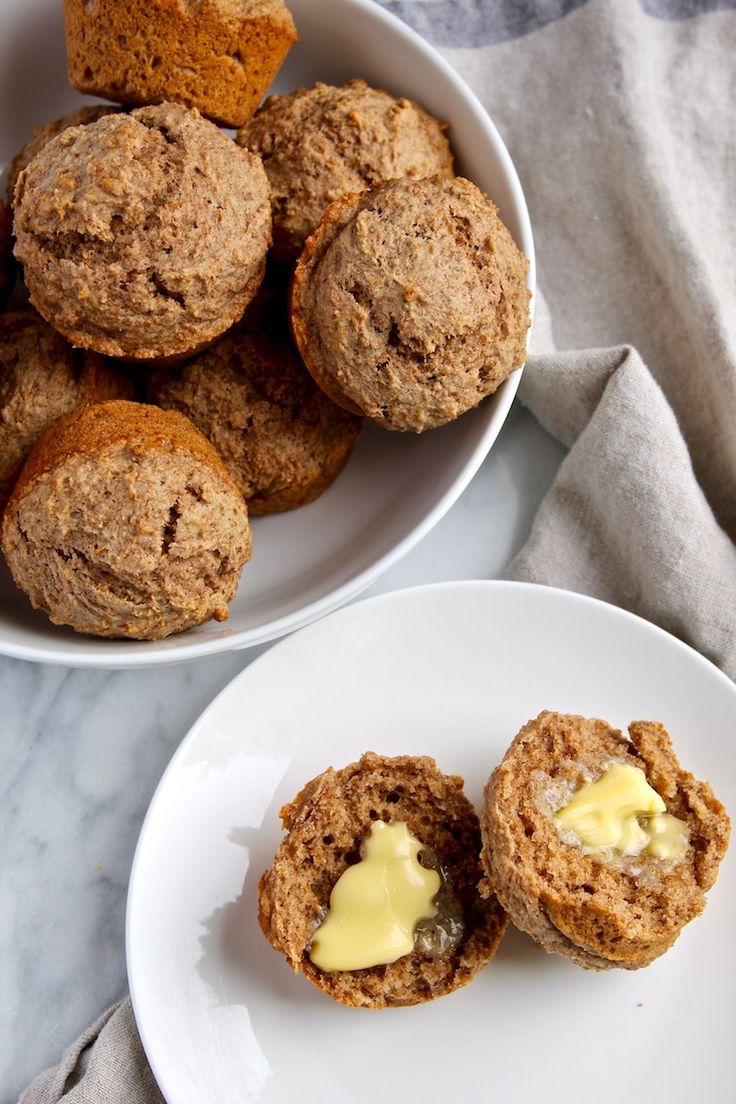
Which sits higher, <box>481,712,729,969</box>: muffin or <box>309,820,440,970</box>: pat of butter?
<box>481,712,729,969</box>: muffin

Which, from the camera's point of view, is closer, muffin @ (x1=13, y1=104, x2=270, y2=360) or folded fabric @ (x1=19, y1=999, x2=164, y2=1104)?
muffin @ (x1=13, y1=104, x2=270, y2=360)

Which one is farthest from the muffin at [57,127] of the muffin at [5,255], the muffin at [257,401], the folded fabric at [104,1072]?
the folded fabric at [104,1072]

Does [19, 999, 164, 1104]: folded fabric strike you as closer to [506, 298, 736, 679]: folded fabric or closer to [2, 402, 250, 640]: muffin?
[2, 402, 250, 640]: muffin

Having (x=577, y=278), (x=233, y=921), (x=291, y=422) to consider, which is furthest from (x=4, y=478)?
(x=577, y=278)

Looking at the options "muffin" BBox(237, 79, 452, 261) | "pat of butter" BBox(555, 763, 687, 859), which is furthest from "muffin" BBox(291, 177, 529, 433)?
"pat of butter" BBox(555, 763, 687, 859)

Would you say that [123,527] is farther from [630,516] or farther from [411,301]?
[630,516]

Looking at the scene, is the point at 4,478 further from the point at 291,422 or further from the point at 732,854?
the point at 732,854

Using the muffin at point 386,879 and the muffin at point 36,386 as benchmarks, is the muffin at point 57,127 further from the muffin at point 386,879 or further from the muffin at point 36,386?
the muffin at point 386,879

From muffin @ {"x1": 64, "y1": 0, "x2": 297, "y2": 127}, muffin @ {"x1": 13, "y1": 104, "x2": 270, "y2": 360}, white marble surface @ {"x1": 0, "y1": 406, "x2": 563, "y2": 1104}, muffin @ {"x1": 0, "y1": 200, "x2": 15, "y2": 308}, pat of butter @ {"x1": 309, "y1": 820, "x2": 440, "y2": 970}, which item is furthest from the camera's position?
white marble surface @ {"x1": 0, "y1": 406, "x2": 563, "y2": 1104}

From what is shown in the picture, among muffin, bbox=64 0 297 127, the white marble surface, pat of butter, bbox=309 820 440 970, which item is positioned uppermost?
muffin, bbox=64 0 297 127
